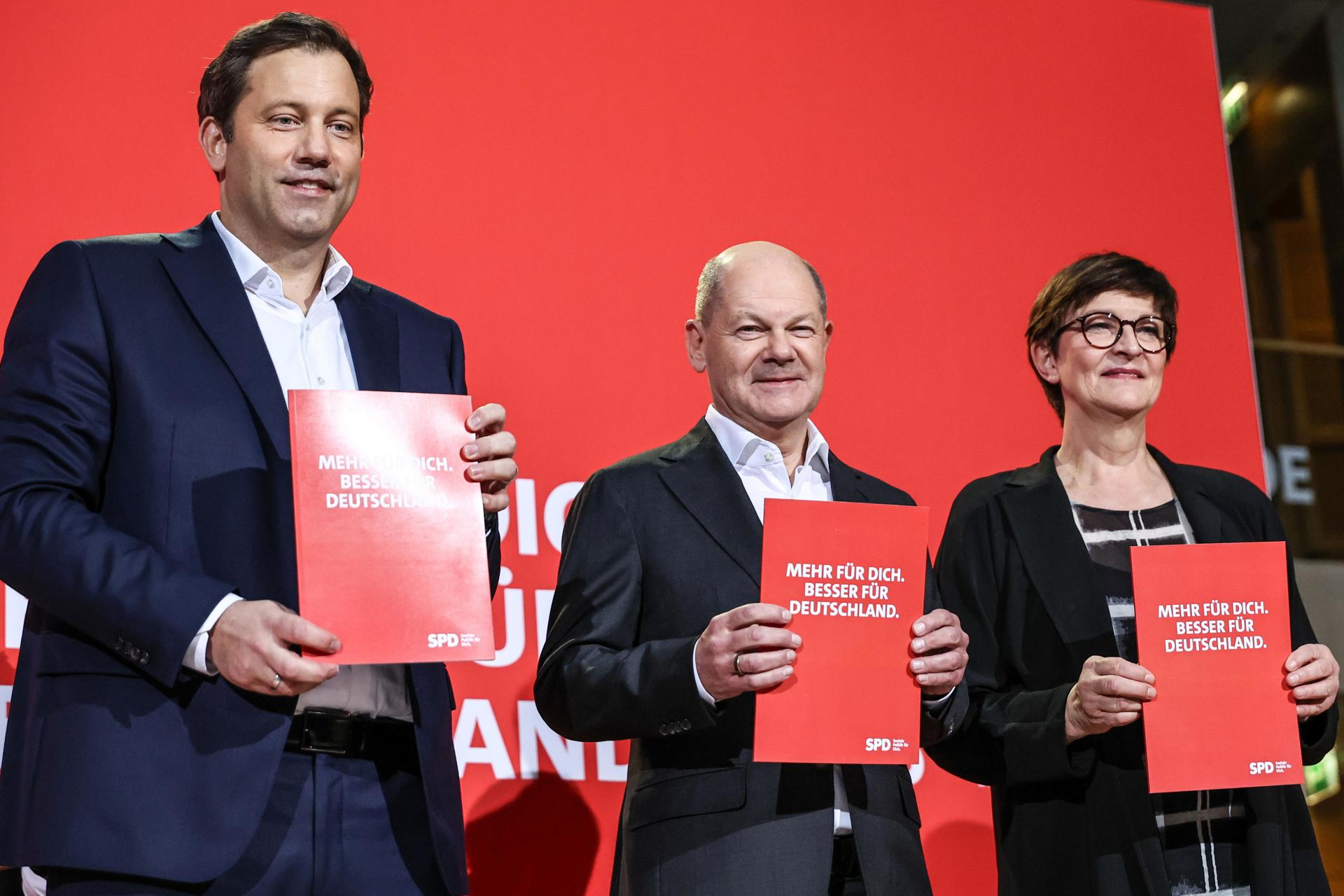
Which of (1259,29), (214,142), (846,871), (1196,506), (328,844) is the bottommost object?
(846,871)

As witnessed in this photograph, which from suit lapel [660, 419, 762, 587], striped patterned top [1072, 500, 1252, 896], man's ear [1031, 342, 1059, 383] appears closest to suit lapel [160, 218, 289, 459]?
suit lapel [660, 419, 762, 587]

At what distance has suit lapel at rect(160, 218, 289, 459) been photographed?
1.84m

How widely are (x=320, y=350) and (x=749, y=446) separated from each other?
707mm

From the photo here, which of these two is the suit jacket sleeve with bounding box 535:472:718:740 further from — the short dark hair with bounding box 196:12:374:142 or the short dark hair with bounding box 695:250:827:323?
the short dark hair with bounding box 196:12:374:142

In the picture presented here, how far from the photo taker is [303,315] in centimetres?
201

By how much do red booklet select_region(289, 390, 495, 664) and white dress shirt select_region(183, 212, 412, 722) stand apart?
5.7 inches

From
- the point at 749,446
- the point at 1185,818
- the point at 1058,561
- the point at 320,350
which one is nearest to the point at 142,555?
the point at 320,350

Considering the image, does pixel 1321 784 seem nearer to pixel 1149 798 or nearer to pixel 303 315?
pixel 1149 798

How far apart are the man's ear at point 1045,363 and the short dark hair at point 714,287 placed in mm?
535

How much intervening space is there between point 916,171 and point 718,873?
245 cm

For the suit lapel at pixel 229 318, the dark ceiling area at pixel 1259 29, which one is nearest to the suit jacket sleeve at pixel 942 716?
the suit lapel at pixel 229 318

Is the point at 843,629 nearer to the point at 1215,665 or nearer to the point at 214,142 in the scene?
the point at 1215,665

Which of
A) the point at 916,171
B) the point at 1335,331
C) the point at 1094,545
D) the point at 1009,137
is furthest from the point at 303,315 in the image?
the point at 1335,331

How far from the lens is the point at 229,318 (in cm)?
189
